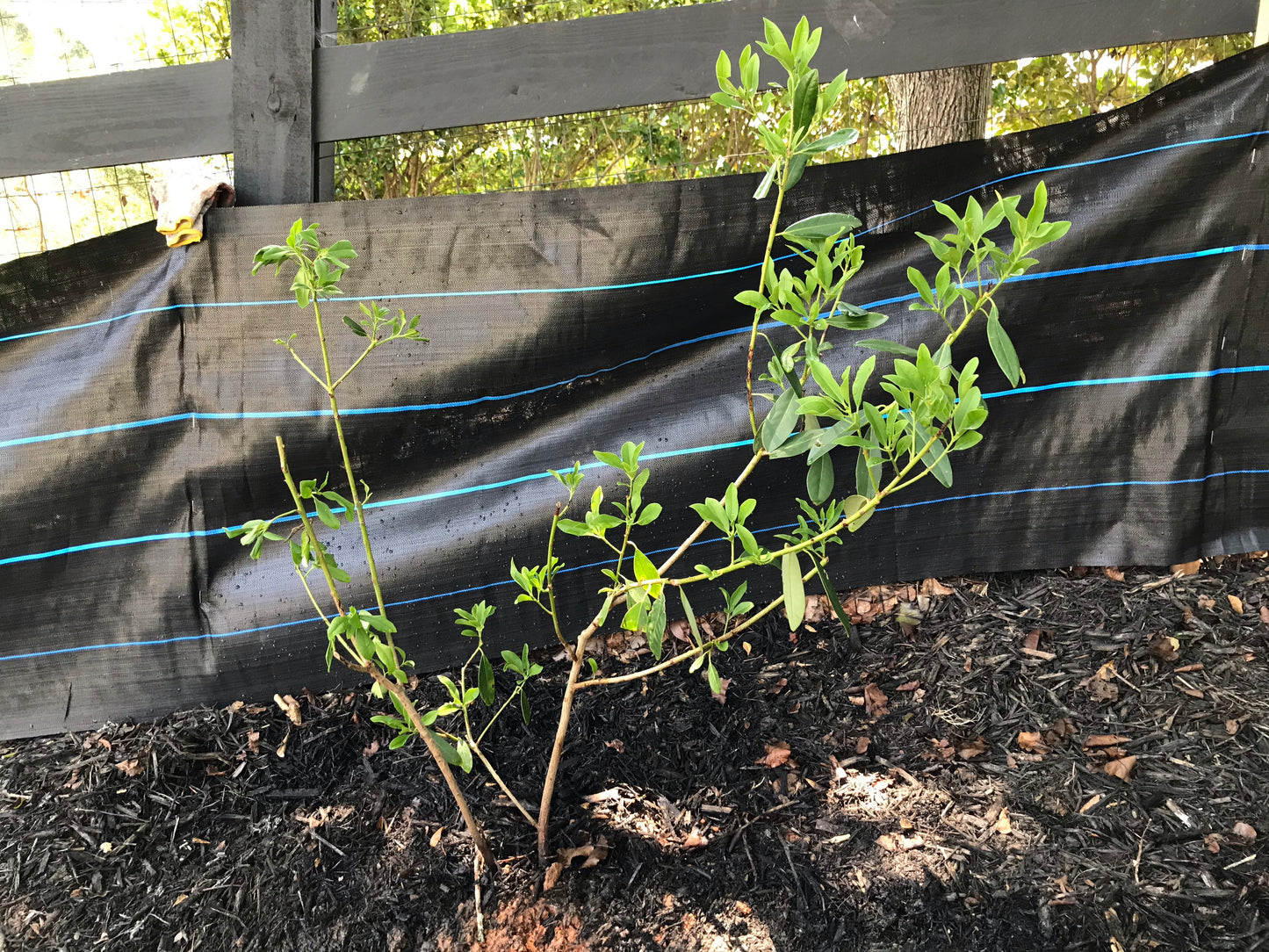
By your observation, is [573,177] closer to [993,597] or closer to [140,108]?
[140,108]

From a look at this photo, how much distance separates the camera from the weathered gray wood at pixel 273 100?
2.17 m

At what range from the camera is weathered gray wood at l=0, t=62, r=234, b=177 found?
222 centimetres

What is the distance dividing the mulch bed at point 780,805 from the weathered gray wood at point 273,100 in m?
1.44

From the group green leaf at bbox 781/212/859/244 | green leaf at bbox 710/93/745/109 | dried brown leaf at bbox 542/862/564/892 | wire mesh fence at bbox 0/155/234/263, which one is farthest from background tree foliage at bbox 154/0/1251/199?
dried brown leaf at bbox 542/862/564/892

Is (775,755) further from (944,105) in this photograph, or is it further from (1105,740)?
(944,105)

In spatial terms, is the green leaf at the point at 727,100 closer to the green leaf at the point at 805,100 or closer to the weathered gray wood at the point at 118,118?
the green leaf at the point at 805,100

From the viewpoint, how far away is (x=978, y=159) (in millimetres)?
2102

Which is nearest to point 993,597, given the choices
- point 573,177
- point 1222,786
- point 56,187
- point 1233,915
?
point 1222,786

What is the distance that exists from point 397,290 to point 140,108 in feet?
3.14

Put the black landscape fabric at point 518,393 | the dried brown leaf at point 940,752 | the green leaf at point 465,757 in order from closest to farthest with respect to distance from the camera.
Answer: the green leaf at point 465,757 → the dried brown leaf at point 940,752 → the black landscape fabric at point 518,393

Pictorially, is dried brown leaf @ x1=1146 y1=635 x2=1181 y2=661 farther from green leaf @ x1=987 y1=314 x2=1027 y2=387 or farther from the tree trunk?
the tree trunk

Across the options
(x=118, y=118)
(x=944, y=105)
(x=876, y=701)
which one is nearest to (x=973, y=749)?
(x=876, y=701)

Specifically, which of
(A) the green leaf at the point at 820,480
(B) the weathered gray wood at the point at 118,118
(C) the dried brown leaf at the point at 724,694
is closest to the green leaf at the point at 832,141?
(A) the green leaf at the point at 820,480

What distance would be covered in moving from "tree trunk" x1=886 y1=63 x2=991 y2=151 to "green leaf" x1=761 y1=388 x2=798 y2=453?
2949 mm
